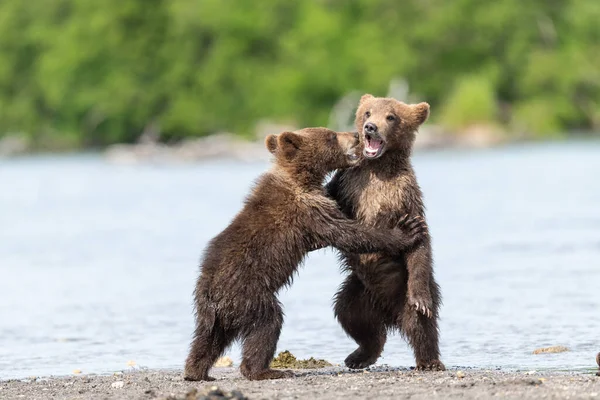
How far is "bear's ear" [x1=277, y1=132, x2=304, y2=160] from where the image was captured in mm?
7656

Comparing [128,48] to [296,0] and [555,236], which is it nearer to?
[296,0]

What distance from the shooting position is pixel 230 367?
8484 mm

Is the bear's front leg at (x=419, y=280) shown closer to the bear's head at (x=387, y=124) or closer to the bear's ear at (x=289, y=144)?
the bear's head at (x=387, y=124)

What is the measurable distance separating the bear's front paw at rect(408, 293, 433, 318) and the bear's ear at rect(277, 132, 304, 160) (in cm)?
114

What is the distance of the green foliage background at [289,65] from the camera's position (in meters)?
54.6

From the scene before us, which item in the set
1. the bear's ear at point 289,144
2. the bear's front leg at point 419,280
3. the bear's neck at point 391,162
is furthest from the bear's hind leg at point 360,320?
the bear's ear at point 289,144

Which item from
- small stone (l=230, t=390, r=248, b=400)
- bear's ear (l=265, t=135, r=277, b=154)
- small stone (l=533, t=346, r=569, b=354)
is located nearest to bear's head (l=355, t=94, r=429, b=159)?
bear's ear (l=265, t=135, r=277, b=154)

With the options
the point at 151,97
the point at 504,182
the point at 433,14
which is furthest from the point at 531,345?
the point at 151,97

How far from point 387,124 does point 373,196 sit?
46 cm

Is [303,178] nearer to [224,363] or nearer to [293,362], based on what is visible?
[293,362]

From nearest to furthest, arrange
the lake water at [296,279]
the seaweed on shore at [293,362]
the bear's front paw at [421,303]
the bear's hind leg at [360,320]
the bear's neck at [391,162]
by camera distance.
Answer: the bear's front paw at [421,303] → the bear's neck at [391,162] → the bear's hind leg at [360,320] → the seaweed on shore at [293,362] → the lake water at [296,279]

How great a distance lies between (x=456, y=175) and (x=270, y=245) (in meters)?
25.5

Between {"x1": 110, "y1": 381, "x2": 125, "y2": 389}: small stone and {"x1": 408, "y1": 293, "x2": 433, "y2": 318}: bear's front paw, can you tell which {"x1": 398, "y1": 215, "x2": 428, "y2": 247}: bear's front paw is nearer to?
{"x1": 408, "y1": 293, "x2": 433, "y2": 318}: bear's front paw


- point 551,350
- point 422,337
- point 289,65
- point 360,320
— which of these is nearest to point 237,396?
point 422,337
